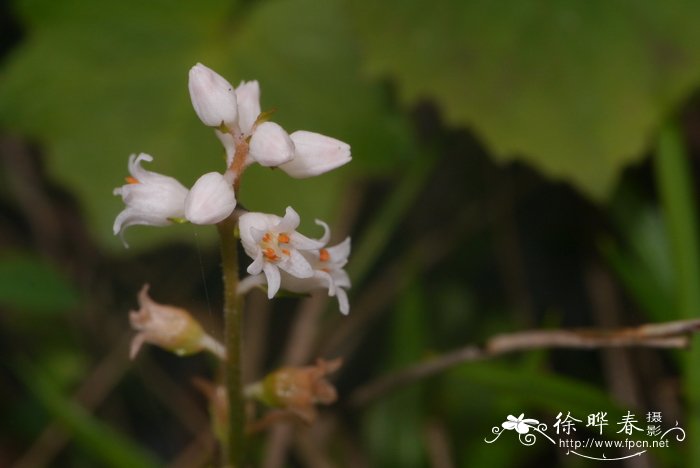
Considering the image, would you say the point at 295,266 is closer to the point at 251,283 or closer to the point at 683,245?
the point at 251,283

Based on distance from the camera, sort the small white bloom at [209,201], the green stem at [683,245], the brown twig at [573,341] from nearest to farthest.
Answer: the small white bloom at [209,201] → the brown twig at [573,341] → the green stem at [683,245]

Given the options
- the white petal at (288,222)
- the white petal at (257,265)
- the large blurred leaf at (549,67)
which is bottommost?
the white petal at (257,265)

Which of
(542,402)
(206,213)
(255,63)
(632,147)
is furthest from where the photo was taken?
(255,63)

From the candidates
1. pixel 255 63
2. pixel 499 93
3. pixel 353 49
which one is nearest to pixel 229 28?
pixel 255 63

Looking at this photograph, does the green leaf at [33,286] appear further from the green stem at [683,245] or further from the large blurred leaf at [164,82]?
A: the green stem at [683,245]

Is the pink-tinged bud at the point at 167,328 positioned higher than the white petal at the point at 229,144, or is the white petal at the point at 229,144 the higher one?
the white petal at the point at 229,144

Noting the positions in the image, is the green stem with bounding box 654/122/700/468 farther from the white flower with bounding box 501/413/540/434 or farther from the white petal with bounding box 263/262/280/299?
the white petal with bounding box 263/262/280/299

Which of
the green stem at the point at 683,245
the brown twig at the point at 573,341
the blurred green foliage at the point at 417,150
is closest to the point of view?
the brown twig at the point at 573,341

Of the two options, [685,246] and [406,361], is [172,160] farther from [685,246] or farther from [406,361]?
[685,246]

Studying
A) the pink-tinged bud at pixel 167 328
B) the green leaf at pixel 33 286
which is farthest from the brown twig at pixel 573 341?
the green leaf at pixel 33 286
